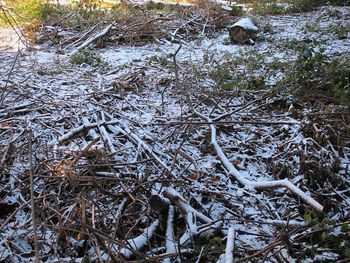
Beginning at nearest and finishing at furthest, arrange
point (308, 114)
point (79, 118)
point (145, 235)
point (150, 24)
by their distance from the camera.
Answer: point (145, 235) → point (308, 114) → point (79, 118) → point (150, 24)

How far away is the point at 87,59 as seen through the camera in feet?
22.3

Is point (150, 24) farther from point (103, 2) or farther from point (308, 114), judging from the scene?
point (308, 114)

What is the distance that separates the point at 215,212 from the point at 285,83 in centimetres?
278

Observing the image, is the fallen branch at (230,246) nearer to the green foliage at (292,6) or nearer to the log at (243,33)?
the log at (243,33)

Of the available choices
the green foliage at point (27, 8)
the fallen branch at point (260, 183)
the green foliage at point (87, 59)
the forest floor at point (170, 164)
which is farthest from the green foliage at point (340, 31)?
the green foliage at point (27, 8)

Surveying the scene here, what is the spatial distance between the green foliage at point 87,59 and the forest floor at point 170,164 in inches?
4.1

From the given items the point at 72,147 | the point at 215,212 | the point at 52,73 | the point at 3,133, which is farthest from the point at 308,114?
the point at 52,73

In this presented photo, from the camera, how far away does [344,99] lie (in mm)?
4250

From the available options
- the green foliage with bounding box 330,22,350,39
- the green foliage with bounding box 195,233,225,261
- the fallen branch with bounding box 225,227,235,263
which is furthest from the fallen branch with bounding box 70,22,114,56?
the fallen branch with bounding box 225,227,235,263

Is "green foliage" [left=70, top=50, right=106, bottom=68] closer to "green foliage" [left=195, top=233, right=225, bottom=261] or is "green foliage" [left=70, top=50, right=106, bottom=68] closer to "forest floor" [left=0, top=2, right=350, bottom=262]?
"forest floor" [left=0, top=2, right=350, bottom=262]

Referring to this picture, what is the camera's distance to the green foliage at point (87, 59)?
21.9 ft

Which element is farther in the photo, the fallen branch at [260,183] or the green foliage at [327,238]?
the fallen branch at [260,183]

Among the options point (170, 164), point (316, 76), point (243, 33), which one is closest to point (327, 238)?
point (170, 164)

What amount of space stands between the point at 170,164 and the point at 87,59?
3.99 metres
